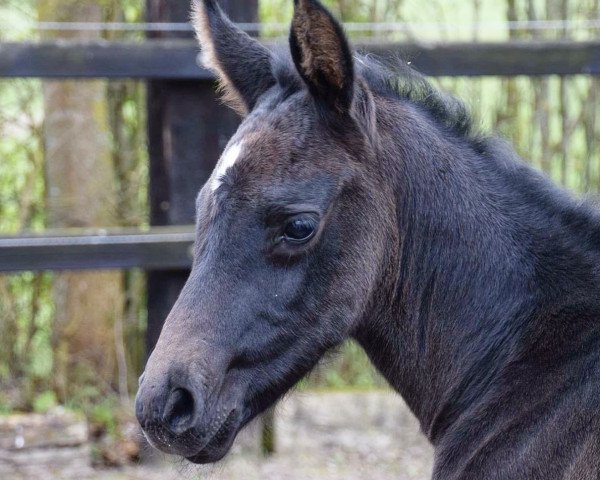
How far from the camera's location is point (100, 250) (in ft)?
17.5

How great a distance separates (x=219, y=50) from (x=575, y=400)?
5.58ft

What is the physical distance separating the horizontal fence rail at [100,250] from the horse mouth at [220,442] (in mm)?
2537

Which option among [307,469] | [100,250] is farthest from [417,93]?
[307,469]

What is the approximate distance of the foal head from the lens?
2.87m

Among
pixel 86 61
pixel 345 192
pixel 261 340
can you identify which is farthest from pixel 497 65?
pixel 261 340

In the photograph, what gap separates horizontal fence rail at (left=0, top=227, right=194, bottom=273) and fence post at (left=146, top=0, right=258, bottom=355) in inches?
7.5

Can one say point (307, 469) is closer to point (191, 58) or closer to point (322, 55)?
point (191, 58)

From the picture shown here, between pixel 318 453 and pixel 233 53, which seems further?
pixel 318 453

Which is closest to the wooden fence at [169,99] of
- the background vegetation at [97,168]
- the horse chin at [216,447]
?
the background vegetation at [97,168]

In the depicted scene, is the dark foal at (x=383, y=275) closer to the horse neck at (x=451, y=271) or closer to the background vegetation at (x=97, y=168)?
the horse neck at (x=451, y=271)

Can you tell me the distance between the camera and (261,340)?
3.00 metres

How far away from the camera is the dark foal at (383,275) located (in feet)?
9.43

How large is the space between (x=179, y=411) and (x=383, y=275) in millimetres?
836

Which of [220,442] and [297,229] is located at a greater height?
[297,229]
